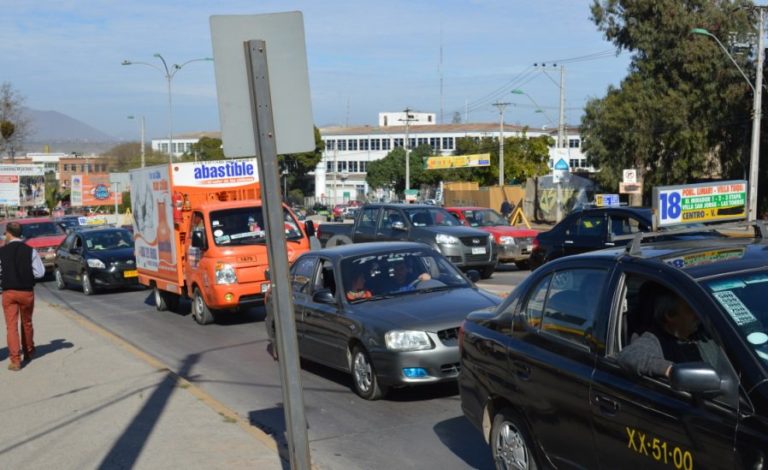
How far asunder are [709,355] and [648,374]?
304mm

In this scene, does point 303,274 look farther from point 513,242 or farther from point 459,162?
point 459,162

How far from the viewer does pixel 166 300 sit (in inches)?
739

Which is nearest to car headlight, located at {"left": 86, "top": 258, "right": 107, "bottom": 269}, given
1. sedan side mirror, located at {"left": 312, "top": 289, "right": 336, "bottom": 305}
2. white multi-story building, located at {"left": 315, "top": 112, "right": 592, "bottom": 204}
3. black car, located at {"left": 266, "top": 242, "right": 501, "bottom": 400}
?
black car, located at {"left": 266, "top": 242, "right": 501, "bottom": 400}

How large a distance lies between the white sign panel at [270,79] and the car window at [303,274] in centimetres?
576

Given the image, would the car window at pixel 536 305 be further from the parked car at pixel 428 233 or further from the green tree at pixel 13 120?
the green tree at pixel 13 120

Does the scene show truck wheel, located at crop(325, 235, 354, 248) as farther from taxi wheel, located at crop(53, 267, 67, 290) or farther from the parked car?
taxi wheel, located at crop(53, 267, 67, 290)

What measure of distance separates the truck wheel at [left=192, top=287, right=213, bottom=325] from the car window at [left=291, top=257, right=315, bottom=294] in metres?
4.99

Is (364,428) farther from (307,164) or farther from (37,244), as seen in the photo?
(307,164)

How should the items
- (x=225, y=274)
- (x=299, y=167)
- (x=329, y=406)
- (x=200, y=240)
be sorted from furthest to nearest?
(x=299, y=167) → (x=200, y=240) → (x=225, y=274) → (x=329, y=406)

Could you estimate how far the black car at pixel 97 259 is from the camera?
2348 centimetres

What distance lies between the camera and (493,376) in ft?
19.8

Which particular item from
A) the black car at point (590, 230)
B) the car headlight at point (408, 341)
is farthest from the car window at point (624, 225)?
the car headlight at point (408, 341)

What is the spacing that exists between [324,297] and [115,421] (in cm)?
251

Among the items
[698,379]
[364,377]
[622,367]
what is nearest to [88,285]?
[364,377]
